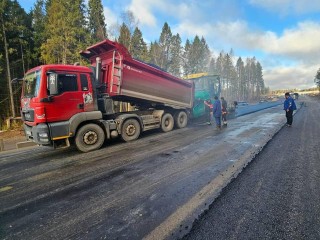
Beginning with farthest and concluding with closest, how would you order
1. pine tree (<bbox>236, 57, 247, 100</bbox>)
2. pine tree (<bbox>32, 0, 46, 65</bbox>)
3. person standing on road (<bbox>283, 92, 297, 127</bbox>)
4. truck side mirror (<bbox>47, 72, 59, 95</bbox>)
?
pine tree (<bbox>236, 57, 247, 100</bbox>) → pine tree (<bbox>32, 0, 46, 65</bbox>) → person standing on road (<bbox>283, 92, 297, 127</bbox>) → truck side mirror (<bbox>47, 72, 59, 95</bbox>)

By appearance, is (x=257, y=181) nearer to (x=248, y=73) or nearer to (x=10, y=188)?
(x=10, y=188)

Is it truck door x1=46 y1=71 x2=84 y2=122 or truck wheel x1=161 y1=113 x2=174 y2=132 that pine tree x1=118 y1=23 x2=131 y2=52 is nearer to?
truck wheel x1=161 y1=113 x2=174 y2=132

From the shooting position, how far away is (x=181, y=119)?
11.2 m

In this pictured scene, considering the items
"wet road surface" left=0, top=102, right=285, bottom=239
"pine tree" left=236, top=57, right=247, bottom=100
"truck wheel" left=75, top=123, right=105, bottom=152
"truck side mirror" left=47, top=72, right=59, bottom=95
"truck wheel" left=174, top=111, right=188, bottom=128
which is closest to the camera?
"wet road surface" left=0, top=102, right=285, bottom=239

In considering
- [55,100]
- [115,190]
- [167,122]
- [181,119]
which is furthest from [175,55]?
[115,190]

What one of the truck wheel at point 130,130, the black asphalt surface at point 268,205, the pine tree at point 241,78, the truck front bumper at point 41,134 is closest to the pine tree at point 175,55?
the truck wheel at point 130,130

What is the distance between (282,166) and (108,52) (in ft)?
21.5

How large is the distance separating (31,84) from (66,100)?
1132 mm

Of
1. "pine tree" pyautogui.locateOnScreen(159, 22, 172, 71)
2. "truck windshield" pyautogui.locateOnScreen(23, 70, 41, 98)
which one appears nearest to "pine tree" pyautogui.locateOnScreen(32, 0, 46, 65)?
"truck windshield" pyautogui.locateOnScreen(23, 70, 41, 98)

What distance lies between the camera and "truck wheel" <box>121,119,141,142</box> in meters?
8.12

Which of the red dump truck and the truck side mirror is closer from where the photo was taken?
the truck side mirror

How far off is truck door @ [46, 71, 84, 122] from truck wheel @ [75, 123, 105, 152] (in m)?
0.61

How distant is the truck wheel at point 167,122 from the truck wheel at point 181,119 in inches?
16.0

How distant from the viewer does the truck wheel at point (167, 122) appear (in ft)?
33.1
